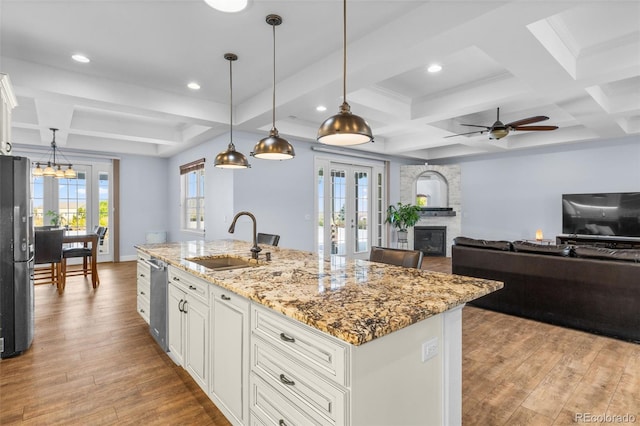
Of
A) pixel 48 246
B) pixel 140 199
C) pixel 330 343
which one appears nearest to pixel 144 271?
pixel 48 246

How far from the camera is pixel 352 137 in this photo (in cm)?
215

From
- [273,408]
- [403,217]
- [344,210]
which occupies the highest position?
[344,210]

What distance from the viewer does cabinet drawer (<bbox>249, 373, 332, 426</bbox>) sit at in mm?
1357

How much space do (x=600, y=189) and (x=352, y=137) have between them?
22.4 ft

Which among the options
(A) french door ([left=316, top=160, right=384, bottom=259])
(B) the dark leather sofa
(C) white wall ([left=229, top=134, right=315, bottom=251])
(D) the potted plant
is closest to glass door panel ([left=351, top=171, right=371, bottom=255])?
(A) french door ([left=316, top=160, right=384, bottom=259])

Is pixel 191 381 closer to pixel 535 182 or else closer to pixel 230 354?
pixel 230 354

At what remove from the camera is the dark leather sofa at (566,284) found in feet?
10.3

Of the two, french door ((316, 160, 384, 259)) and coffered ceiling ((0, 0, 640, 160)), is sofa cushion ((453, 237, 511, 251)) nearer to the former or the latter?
coffered ceiling ((0, 0, 640, 160))

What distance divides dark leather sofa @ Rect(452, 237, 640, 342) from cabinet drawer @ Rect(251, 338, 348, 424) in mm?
3356

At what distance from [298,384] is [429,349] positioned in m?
0.61

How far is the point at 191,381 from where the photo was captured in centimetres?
250

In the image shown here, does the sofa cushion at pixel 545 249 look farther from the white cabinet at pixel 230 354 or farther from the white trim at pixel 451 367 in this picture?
the white cabinet at pixel 230 354

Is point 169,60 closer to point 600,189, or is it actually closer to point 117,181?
point 117,181

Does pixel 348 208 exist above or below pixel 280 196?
below
